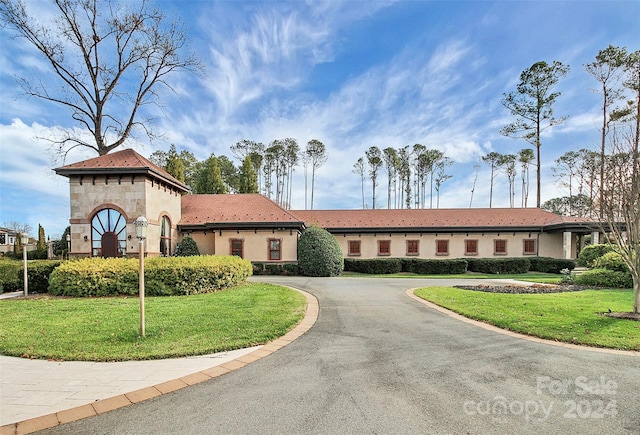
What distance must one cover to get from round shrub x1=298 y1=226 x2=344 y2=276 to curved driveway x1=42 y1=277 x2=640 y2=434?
13.4 m

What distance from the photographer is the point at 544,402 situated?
Result: 11.8 feet

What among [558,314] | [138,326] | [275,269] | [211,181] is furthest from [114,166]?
[558,314]

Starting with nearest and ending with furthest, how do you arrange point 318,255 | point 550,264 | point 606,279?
1. point 606,279
2. point 318,255
3. point 550,264

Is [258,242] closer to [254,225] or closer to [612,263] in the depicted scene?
[254,225]

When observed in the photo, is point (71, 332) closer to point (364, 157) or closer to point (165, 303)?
point (165, 303)

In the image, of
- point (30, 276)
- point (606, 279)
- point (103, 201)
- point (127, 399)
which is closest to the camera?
point (127, 399)

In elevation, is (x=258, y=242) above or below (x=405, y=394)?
above

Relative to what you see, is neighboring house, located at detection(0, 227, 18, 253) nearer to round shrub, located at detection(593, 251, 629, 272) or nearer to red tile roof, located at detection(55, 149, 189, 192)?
red tile roof, located at detection(55, 149, 189, 192)

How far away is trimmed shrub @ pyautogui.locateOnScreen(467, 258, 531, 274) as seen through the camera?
76.3ft

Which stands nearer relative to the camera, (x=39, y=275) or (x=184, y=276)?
(x=184, y=276)

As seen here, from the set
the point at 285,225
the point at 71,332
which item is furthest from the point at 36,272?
the point at 285,225

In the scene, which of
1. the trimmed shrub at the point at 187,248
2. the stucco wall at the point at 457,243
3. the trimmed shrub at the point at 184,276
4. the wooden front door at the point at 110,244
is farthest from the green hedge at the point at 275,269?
the trimmed shrub at the point at 184,276

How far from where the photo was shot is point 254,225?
21.2m

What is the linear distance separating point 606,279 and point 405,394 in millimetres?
14550
